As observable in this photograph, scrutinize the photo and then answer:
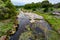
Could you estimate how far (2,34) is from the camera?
74.9 feet

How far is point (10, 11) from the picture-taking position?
35.4 meters

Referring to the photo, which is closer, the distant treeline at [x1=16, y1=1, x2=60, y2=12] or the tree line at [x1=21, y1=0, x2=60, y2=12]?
the tree line at [x1=21, y1=0, x2=60, y2=12]

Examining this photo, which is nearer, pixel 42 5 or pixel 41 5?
pixel 42 5

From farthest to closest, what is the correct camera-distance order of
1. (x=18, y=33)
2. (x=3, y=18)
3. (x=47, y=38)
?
(x=3, y=18) → (x=18, y=33) → (x=47, y=38)

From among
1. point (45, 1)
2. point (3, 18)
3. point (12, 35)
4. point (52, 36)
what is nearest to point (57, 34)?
point (52, 36)

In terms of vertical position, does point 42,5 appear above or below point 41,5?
above

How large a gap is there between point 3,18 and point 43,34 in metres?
12.5

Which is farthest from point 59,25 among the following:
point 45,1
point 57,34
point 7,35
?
point 45,1

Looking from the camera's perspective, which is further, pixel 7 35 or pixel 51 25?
pixel 51 25

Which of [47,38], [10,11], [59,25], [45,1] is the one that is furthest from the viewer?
[45,1]

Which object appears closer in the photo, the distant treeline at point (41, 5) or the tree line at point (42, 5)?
the tree line at point (42, 5)

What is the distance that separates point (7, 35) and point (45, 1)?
41.6 m

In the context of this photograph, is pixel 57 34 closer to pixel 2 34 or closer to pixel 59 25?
pixel 59 25

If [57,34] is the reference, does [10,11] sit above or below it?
above
